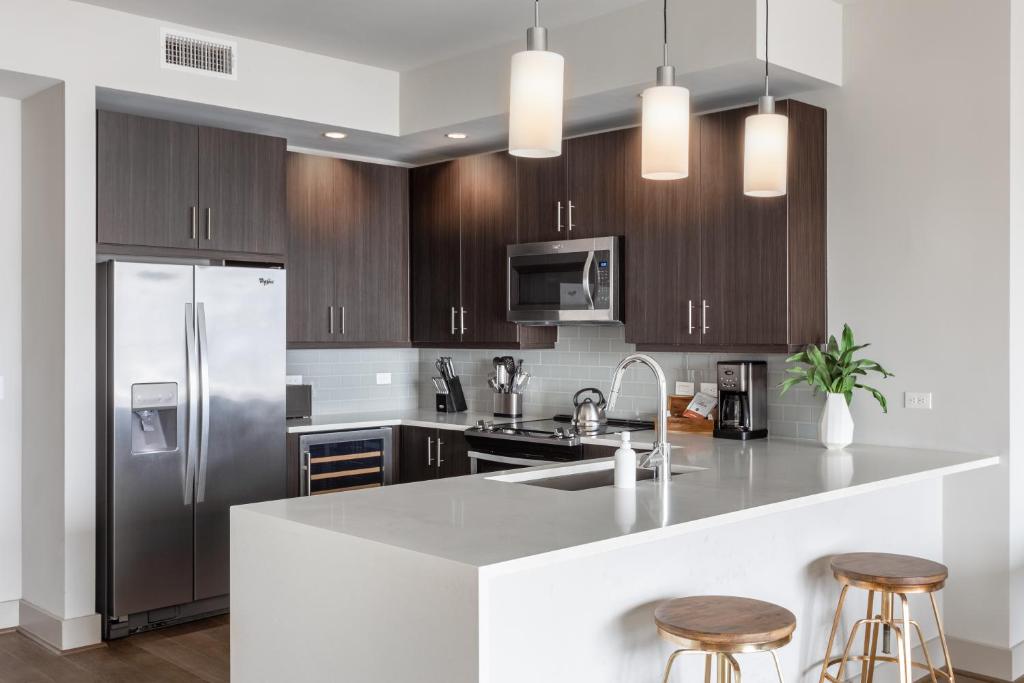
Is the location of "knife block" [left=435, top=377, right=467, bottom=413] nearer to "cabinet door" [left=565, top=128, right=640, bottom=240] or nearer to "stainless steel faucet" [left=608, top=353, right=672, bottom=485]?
"cabinet door" [left=565, top=128, right=640, bottom=240]

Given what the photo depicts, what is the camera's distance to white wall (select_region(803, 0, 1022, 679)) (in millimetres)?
3842

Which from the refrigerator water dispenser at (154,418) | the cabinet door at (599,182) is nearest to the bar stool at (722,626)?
the cabinet door at (599,182)

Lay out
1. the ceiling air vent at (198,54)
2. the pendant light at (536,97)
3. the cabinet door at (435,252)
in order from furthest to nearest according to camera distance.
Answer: the cabinet door at (435,252)
the ceiling air vent at (198,54)
the pendant light at (536,97)

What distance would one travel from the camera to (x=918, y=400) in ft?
13.4

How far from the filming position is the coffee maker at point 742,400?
4.43 meters

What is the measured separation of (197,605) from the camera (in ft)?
15.3

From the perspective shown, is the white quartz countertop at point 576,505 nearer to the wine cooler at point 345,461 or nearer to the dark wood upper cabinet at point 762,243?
the dark wood upper cabinet at point 762,243

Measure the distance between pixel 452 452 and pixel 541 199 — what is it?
146 cm

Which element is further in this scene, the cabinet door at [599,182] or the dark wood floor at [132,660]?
the cabinet door at [599,182]

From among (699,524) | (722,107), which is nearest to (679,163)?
(699,524)

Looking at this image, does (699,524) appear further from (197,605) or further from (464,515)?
(197,605)

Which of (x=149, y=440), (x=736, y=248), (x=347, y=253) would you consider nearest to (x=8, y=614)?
(x=149, y=440)

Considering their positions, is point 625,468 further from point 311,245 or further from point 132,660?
point 311,245

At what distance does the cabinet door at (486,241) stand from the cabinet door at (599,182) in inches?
17.6
